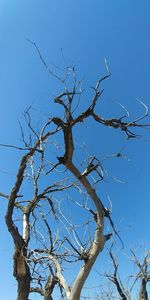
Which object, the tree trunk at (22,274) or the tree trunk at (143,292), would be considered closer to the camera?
the tree trunk at (22,274)

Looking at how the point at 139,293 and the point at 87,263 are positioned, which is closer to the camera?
the point at 87,263

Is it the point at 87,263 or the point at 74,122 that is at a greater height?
the point at 74,122

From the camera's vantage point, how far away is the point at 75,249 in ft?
14.4

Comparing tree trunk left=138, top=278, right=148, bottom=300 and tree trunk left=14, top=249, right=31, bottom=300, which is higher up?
tree trunk left=138, top=278, right=148, bottom=300

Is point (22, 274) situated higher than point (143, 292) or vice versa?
point (143, 292)

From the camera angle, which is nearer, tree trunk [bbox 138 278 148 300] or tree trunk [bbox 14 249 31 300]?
tree trunk [bbox 14 249 31 300]

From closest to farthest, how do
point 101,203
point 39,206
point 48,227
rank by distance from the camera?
point 101,203, point 48,227, point 39,206

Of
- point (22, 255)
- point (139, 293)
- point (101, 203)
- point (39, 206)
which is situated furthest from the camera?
point (139, 293)

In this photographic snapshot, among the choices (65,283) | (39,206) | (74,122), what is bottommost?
(65,283)

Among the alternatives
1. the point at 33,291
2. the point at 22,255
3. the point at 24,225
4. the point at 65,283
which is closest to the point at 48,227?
the point at 24,225

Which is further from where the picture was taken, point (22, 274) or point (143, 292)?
point (143, 292)

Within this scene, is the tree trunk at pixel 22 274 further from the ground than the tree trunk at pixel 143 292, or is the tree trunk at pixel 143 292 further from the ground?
the tree trunk at pixel 143 292

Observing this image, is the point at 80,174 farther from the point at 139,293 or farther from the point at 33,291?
the point at 139,293

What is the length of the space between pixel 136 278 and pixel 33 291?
711 centimetres
